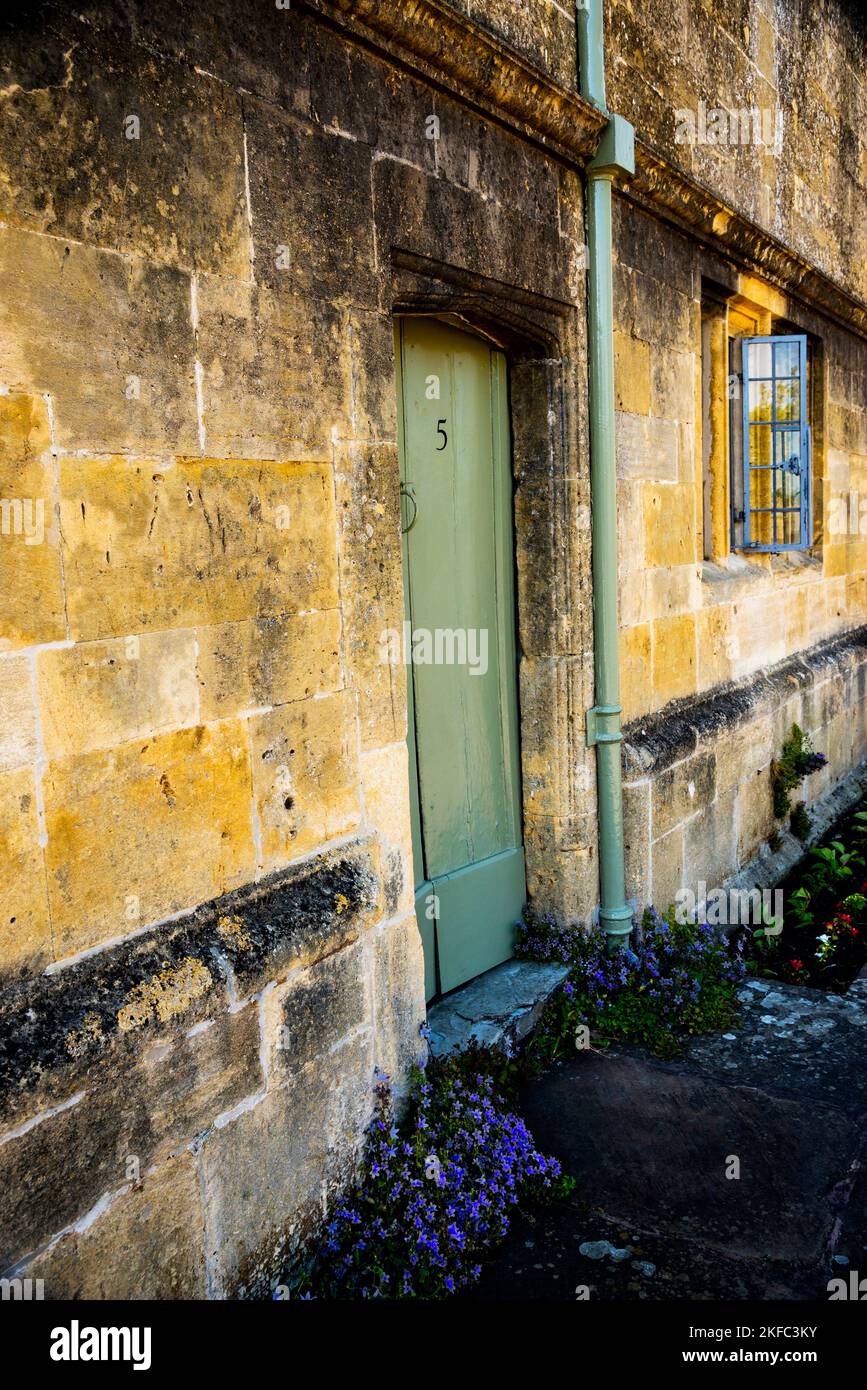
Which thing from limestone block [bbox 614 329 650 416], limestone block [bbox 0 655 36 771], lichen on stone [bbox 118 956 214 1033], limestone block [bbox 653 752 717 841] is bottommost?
limestone block [bbox 653 752 717 841]

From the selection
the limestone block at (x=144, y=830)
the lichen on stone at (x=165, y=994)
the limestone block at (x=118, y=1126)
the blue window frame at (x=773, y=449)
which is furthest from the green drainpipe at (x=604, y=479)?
the lichen on stone at (x=165, y=994)

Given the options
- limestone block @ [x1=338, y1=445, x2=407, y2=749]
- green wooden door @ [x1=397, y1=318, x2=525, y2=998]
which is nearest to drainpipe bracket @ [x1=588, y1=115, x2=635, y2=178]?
green wooden door @ [x1=397, y1=318, x2=525, y2=998]

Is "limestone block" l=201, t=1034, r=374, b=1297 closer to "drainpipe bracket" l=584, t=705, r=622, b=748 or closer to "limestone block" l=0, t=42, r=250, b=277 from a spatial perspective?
"drainpipe bracket" l=584, t=705, r=622, b=748

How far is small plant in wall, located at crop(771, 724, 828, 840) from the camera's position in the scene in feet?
22.2

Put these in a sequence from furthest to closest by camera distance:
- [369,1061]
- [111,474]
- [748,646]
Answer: [748,646], [369,1061], [111,474]

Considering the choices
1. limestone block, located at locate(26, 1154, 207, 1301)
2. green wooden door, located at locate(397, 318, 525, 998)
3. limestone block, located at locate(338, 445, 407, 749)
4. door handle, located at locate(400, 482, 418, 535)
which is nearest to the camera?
limestone block, located at locate(26, 1154, 207, 1301)

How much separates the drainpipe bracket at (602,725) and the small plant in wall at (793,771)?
7.63ft

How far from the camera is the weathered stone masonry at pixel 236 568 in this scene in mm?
2402

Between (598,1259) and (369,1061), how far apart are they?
2.85 ft

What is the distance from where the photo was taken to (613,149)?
14.7ft

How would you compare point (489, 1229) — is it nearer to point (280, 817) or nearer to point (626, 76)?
point (280, 817)

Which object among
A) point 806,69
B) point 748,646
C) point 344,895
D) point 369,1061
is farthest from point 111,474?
point 806,69

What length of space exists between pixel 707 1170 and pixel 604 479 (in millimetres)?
2722

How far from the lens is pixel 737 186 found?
20.3 ft
